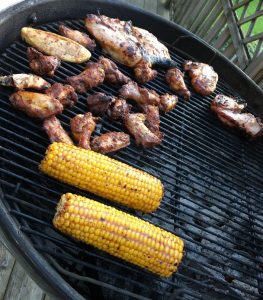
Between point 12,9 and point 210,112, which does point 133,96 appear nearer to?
point 210,112

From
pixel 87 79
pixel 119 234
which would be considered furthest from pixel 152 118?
pixel 119 234

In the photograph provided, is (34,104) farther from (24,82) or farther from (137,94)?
(137,94)

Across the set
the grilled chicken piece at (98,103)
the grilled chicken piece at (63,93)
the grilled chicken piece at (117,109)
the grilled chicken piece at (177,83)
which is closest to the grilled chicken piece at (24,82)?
the grilled chicken piece at (63,93)

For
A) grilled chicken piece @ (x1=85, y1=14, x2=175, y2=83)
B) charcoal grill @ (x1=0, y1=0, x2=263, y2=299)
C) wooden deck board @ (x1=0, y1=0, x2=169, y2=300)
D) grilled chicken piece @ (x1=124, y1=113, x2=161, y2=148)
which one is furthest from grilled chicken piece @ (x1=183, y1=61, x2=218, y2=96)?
wooden deck board @ (x1=0, y1=0, x2=169, y2=300)

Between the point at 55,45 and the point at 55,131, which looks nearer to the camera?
the point at 55,131

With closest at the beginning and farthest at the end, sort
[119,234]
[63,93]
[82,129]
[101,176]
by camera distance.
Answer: [119,234] → [101,176] → [82,129] → [63,93]

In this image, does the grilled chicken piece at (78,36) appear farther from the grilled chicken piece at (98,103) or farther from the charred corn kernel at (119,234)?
the charred corn kernel at (119,234)
